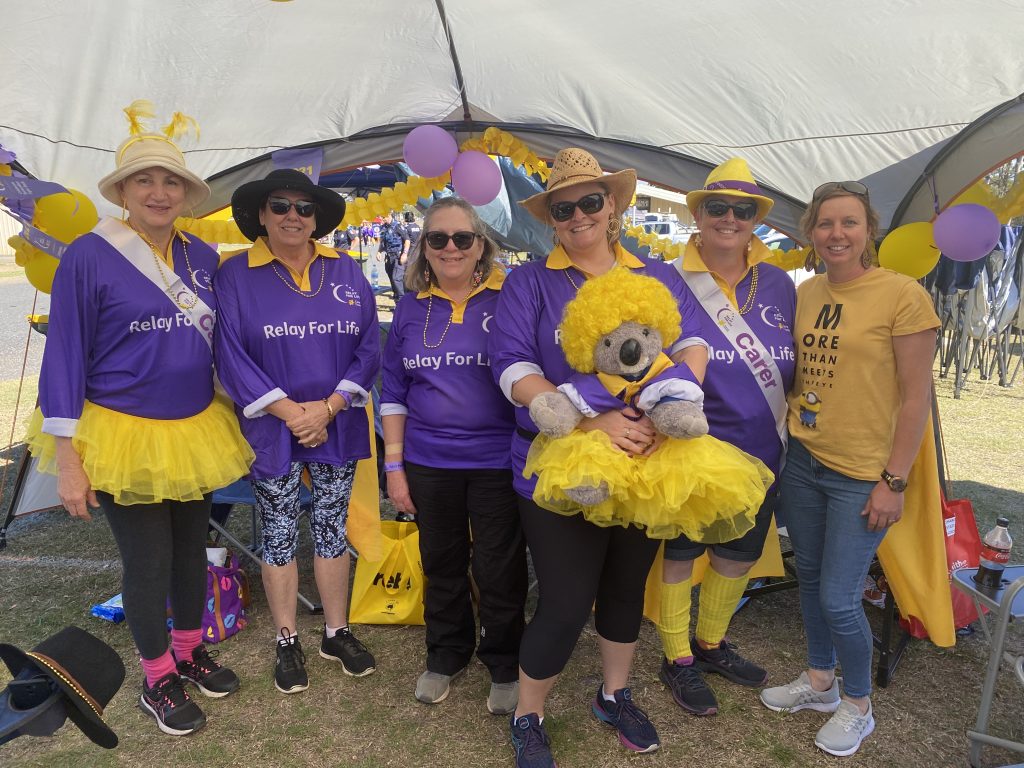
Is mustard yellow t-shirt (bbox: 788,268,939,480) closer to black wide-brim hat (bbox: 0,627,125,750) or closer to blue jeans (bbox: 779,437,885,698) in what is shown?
blue jeans (bbox: 779,437,885,698)

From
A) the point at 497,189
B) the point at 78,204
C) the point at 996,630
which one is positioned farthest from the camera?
the point at 497,189

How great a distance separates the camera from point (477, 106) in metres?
3.50

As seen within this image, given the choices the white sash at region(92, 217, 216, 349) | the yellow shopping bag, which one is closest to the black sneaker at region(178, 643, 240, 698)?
the yellow shopping bag

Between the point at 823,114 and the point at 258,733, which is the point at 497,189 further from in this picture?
the point at 258,733

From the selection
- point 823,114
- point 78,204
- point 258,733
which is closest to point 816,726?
point 258,733

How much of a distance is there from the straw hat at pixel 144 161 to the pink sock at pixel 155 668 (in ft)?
5.50

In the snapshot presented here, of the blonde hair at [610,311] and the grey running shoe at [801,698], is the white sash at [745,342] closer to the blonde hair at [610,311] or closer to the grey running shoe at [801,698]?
the blonde hair at [610,311]

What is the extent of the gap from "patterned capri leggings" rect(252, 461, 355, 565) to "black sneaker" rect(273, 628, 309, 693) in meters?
0.38

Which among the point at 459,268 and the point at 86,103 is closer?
the point at 459,268

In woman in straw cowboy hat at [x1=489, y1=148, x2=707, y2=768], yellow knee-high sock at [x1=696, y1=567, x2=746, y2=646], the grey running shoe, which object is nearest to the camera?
woman in straw cowboy hat at [x1=489, y1=148, x2=707, y2=768]

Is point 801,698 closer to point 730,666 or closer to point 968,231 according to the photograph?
point 730,666

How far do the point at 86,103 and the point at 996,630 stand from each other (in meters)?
4.37

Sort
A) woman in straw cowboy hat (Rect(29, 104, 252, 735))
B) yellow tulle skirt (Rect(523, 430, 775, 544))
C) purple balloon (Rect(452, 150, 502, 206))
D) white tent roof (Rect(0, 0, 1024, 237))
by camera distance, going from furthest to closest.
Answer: purple balloon (Rect(452, 150, 502, 206)) < white tent roof (Rect(0, 0, 1024, 237)) < woman in straw cowboy hat (Rect(29, 104, 252, 735)) < yellow tulle skirt (Rect(523, 430, 775, 544))

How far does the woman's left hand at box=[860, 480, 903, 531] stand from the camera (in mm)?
2139
